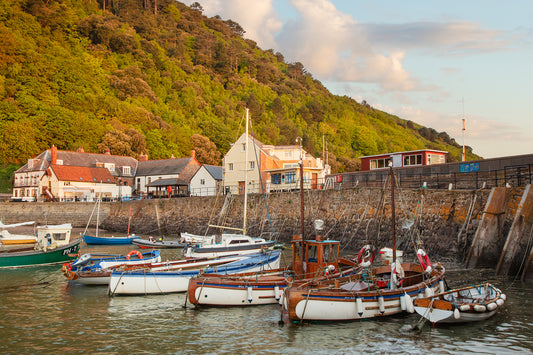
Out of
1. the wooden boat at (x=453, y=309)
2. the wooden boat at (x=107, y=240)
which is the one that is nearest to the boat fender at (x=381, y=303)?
the wooden boat at (x=453, y=309)

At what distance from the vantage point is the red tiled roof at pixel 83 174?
2778 inches

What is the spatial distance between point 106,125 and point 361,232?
81735mm

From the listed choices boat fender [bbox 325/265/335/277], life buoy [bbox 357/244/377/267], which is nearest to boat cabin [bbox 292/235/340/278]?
boat fender [bbox 325/265/335/277]

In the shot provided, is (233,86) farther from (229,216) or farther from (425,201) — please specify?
(425,201)

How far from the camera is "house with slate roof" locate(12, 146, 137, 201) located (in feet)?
234

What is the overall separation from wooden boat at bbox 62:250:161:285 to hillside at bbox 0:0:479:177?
226ft

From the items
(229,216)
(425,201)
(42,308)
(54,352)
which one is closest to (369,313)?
(54,352)

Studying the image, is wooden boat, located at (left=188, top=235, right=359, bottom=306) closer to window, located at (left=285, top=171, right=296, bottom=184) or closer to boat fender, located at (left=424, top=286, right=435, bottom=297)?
boat fender, located at (left=424, top=286, right=435, bottom=297)

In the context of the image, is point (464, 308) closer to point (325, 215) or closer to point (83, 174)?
point (325, 215)

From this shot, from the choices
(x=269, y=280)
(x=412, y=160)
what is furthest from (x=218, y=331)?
(x=412, y=160)

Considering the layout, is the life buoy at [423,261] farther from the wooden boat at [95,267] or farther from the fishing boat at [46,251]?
the fishing boat at [46,251]

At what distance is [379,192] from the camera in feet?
115

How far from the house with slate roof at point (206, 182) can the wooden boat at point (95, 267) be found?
3568 cm

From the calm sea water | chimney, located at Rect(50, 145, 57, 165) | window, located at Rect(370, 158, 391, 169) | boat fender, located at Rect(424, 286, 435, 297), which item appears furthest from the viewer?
chimney, located at Rect(50, 145, 57, 165)
